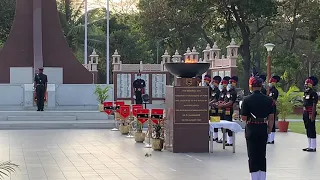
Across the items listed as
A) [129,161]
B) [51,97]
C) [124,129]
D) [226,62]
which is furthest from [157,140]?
[226,62]

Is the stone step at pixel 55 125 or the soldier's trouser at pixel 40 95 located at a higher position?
the soldier's trouser at pixel 40 95

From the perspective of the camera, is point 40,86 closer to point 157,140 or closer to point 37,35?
point 37,35

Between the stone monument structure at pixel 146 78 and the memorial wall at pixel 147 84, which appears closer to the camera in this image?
the memorial wall at pixel 147 84

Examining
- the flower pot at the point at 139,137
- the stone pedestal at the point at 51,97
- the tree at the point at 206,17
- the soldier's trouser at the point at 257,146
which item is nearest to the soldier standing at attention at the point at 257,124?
the soldier's trouser at the point at 257,146

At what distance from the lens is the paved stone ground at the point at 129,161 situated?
11375 mm

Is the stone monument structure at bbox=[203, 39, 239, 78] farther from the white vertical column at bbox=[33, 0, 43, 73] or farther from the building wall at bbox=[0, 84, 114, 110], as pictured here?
the white vertical column at bbox=[33, 0, 43, 73]

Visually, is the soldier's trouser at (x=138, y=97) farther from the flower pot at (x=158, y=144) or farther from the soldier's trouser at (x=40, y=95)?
the flower pot at (x=158, y=144)

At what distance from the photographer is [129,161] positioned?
13.3m

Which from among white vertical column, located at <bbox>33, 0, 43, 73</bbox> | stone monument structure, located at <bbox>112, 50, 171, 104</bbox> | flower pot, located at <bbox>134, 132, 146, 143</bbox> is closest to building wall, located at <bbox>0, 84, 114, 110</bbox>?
white vertical column, located at <bbox>33, 0, 43, 73</bbox>

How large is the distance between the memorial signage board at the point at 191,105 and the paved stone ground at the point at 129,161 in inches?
31.8

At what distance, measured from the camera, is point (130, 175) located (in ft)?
37.2

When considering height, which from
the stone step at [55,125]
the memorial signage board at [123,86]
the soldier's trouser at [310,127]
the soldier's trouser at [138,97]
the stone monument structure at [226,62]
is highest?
the stone monument structure at [226,62]

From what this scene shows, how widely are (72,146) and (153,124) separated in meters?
2.17

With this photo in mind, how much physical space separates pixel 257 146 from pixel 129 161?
4.15 m
